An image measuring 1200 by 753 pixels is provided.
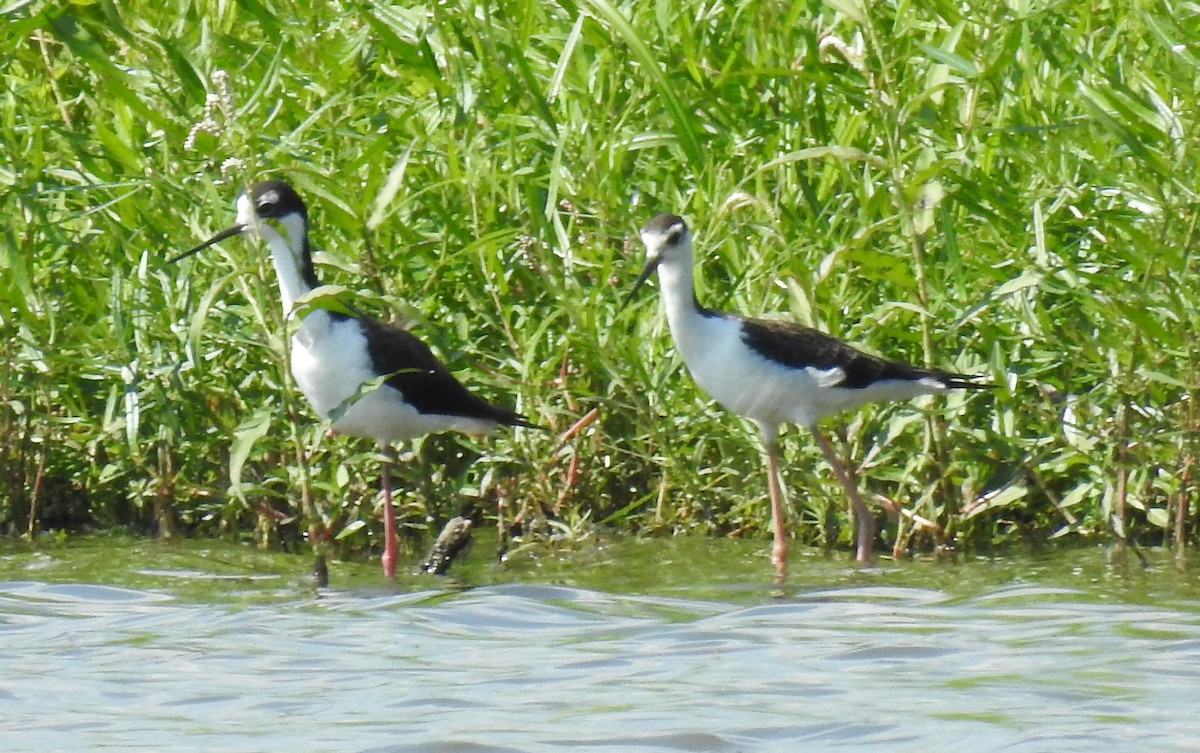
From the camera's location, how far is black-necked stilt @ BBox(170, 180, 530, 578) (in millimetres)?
6996

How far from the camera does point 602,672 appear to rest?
17.0 feet

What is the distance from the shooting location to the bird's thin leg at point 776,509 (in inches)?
267

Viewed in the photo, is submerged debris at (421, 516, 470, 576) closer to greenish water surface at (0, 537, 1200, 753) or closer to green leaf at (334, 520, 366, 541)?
greenish water surface at (0, 537, 1200, 753)

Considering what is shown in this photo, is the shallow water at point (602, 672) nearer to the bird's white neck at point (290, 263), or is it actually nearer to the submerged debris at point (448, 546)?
the submerged debris at point (448, 546)

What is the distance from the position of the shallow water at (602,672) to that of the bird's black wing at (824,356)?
27.8 inches

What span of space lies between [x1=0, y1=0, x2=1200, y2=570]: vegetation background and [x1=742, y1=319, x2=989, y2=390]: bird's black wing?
8 centimetres

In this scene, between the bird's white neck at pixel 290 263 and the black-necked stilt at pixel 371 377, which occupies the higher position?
the bird's white neck at pixel 290 263

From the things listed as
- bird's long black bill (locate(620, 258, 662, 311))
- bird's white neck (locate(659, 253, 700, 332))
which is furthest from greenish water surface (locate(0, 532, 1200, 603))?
bird's long black bill (locate(620, 258, 662, 311))

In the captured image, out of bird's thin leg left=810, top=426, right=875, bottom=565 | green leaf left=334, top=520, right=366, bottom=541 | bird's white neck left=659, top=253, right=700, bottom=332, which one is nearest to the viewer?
bird's thin leg left=810, top=426, right=875, bottom=565

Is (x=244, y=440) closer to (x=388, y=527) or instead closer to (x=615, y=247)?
(x=388, y=527)

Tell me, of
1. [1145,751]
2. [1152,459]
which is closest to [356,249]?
[1152,459]

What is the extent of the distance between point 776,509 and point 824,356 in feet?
1.68

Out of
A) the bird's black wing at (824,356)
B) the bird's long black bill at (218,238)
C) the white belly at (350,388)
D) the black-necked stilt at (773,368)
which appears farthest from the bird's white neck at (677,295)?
the bird's long black bill at (218,238)

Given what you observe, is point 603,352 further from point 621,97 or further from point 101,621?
point 101,621
